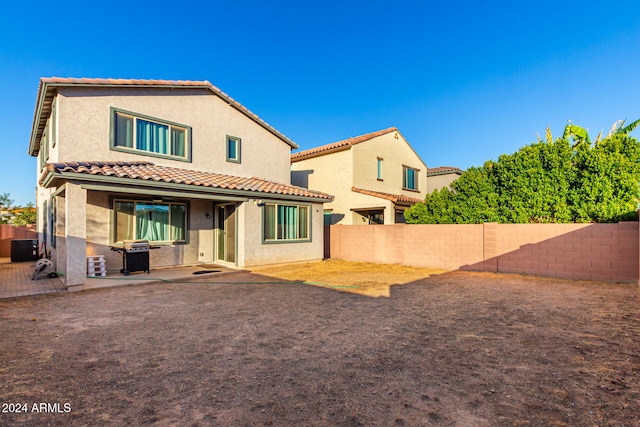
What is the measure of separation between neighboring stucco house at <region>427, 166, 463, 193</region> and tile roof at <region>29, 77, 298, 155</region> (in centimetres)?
1438

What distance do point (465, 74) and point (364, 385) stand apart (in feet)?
68.1

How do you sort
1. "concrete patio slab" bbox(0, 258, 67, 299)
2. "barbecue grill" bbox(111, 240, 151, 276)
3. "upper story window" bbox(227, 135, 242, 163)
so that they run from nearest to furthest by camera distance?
"concrete patio slab" bbox(0, 258, 67, 299) < "barbecue grill" bbox(111, 240, 151, 276) < "upper story window" bbox(227, 135, 242, 163)

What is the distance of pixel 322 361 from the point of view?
3.81m

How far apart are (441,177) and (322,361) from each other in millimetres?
24174

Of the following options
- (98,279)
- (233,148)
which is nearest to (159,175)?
(98,279)

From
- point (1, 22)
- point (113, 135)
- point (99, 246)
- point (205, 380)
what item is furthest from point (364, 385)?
point (1, 22)

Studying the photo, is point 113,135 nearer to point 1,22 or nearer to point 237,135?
point 237,135

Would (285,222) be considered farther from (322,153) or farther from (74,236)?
(74,236)

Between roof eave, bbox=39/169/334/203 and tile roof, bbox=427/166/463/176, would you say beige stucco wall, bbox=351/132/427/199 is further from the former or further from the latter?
roof eave, bbox=39/169/334/203

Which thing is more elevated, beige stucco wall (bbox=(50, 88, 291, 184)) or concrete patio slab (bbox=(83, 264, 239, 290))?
beige stucco wall (bbox=(50, 88, 291, 184))

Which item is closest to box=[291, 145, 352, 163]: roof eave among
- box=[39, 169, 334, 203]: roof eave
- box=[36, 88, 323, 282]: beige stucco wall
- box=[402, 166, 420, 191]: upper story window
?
box=[36, 88, 323, 282]: beige stucco wall

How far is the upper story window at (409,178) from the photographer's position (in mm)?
21297

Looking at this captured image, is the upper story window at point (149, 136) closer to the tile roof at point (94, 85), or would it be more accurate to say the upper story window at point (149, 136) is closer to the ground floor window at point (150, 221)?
the tile roof at point (94, 85)

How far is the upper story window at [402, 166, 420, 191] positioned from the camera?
69.9ft
